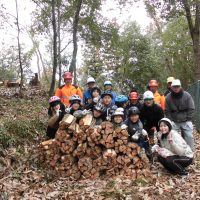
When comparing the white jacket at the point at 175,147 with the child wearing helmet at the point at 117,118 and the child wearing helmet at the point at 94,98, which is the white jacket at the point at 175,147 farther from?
the child wearing helmet at the point at 94,98

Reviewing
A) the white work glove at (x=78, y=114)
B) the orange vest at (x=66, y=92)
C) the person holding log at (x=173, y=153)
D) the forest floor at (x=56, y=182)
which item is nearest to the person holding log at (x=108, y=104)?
the white work glove at (x=78, y=114)

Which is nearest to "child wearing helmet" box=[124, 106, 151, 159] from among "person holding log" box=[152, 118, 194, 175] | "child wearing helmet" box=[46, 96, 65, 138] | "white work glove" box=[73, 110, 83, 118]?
"person holding log" box=[152, 118, 194, 175]

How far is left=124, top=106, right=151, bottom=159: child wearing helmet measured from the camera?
315 inches

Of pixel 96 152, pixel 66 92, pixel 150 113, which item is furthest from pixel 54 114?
pixel 150 113

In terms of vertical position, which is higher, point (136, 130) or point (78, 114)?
point (78, 114)

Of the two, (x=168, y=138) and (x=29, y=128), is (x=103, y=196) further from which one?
(x=29, y=128)

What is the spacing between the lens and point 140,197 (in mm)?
6727

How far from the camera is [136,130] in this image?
8.09 m

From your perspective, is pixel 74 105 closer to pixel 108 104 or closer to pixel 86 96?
pixel 108 104

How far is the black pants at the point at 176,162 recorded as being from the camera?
783cm

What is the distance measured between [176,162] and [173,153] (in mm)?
216

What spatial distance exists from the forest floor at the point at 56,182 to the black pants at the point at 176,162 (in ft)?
0.65

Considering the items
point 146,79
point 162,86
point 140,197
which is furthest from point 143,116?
point 162,86

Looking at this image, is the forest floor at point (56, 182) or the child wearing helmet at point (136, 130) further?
the child wearing helmet at point (136, 130)
